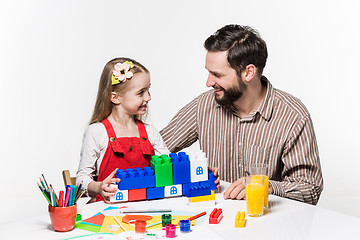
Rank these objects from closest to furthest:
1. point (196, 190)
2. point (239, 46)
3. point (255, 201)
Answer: point (255, 201)
point (196, 190)
point (239, 46)

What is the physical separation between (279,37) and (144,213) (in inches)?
132

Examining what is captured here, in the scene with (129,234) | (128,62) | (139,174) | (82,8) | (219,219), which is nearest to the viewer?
(129,234)

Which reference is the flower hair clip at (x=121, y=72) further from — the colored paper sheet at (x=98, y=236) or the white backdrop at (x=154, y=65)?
the white backdrop at (x=154, y=65)

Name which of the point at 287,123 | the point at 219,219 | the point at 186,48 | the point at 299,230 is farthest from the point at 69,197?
the point at 186,48

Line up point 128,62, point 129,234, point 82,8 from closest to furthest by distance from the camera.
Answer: point 129,234 → point 128,62 → point 82,8

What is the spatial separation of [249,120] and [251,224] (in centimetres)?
107

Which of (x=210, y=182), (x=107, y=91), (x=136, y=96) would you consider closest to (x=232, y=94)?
(x=136, y=96)

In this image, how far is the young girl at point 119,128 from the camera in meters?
2.79

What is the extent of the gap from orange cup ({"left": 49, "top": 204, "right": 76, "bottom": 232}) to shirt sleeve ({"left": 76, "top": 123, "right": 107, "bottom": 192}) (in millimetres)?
690

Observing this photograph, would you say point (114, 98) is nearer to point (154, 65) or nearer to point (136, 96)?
point (136, 96)

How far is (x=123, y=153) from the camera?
282cm

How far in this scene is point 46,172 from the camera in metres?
5.24
